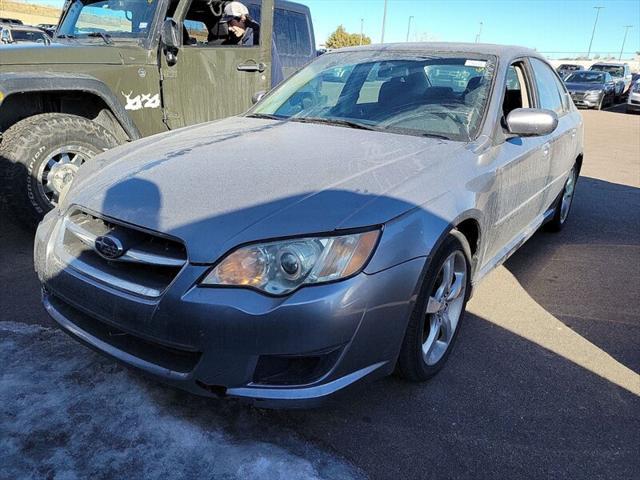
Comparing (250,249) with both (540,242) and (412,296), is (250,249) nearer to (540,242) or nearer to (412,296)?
(412,296)

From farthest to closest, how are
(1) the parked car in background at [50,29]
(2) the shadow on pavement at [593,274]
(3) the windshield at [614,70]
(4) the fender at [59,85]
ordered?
(3) the windshield at [614,70] → (1) the parked car in background at [50,29] → (4) the fender at [59,85] → (2) the shadow on pavement at [593,274]

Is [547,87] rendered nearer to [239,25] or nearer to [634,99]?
[239,25]

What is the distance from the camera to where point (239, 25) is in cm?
515

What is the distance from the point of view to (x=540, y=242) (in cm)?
484

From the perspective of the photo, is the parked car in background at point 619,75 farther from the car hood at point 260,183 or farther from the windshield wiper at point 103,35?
the car hood at point 260,183

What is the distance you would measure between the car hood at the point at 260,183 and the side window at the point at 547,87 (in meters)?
1.67

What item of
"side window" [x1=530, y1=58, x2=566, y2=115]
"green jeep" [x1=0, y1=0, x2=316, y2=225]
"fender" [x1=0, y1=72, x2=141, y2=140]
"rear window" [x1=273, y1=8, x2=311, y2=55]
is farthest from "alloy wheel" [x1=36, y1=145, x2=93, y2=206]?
"rear window" [x1=273, y1=8, x2=311, y2=55]

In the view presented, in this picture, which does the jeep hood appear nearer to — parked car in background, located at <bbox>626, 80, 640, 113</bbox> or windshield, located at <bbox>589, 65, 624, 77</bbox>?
parked car in background, located at <bbox>626, 80, 640, 113</bbox>

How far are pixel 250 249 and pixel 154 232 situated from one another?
1.32 feet

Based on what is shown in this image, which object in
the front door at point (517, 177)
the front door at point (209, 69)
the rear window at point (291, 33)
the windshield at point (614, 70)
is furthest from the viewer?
the windshield at point (614, 70)

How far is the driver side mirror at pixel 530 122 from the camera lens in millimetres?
2838

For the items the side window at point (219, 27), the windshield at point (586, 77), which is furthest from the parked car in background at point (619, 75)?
the side window at point (219, 27)

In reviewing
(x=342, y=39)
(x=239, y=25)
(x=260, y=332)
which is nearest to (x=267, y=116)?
(x=260, y=332)

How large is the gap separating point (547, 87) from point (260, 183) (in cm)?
303
